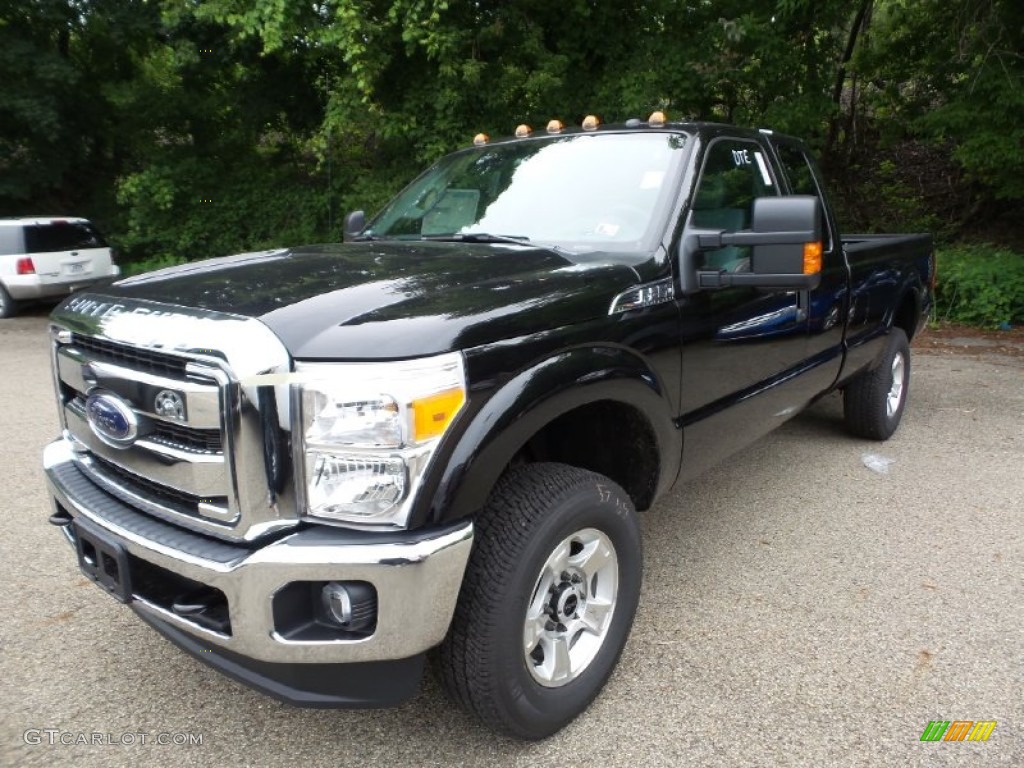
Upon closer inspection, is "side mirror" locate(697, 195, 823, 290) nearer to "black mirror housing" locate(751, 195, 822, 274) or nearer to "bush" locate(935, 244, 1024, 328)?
"black mirror housing" locate(751, 195, 822, 274)

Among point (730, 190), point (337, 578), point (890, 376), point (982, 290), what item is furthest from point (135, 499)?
point (982, 290)

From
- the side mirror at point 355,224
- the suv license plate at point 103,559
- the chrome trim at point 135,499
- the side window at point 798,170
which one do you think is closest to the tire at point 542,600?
the chrome trim at point 135,499

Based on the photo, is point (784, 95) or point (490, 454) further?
point (784, 95)

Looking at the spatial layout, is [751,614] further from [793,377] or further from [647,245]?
[647,245]

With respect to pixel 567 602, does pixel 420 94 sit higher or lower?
higher

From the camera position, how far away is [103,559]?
2.29m

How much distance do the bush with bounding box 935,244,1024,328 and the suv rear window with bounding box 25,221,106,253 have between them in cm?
1251

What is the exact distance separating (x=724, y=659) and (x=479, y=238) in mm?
1873

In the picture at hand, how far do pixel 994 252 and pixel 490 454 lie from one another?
1093cm

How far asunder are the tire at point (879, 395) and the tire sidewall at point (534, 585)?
10.1 feet

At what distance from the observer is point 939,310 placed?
991 centimetres

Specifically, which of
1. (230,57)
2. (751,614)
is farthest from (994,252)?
(230,57)

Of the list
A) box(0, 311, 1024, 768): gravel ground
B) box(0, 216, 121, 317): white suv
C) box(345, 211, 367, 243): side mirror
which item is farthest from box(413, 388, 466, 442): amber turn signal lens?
box(0, 216, 121, 317): white suv

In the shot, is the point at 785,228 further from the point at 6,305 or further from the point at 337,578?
the point at 6,305
